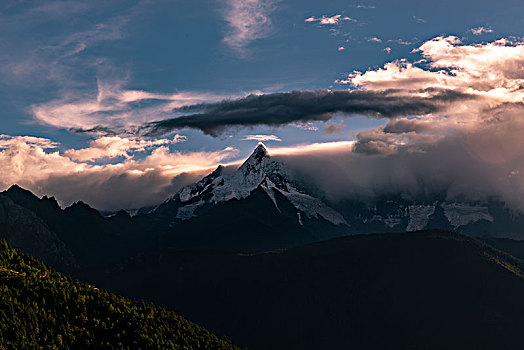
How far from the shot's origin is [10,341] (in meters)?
200

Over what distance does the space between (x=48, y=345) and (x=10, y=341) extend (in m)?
12.9

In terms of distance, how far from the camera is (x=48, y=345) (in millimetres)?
199625
